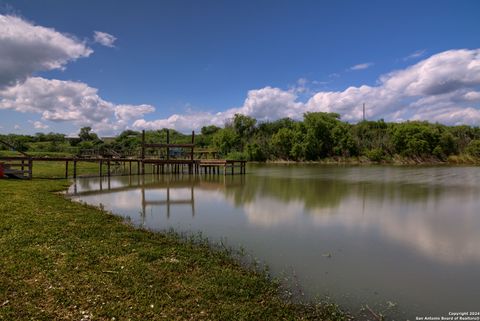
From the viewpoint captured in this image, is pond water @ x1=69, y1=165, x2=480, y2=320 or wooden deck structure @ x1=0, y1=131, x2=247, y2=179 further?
wooden deck structure @ x1=0, y1=131, x2=247, y2=179

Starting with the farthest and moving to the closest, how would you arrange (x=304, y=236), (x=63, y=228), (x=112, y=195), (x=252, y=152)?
(x=252, y=152) → (x=112, y=195) → (x=304, y=236) → (x=63, y=228)

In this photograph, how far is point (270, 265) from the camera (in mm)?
7648

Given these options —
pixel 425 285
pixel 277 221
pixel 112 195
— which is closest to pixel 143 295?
pixel 425 285

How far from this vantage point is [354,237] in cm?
1024

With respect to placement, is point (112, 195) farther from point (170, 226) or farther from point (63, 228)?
point (63, 228)

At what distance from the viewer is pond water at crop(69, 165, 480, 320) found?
636 cm

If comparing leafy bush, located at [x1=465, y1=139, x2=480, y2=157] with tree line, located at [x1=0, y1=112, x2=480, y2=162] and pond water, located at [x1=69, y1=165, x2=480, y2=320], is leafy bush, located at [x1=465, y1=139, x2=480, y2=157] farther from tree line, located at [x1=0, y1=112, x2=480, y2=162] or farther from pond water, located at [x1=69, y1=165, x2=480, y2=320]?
pond water, located at [x1=69, y1=165, x2=480, y2=320]

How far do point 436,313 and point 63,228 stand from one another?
905cm

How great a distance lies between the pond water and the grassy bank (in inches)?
46.6

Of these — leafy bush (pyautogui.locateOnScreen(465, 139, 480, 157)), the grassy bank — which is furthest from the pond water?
leafy bush (pyautogui.locateOnScreen(465, 139, 480, 157))

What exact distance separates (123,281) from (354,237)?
23.6 feet

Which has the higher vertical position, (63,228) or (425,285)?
(63,228)

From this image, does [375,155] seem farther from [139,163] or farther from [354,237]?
[354,237]

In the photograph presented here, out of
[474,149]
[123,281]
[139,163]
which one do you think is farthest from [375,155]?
[123,281]
